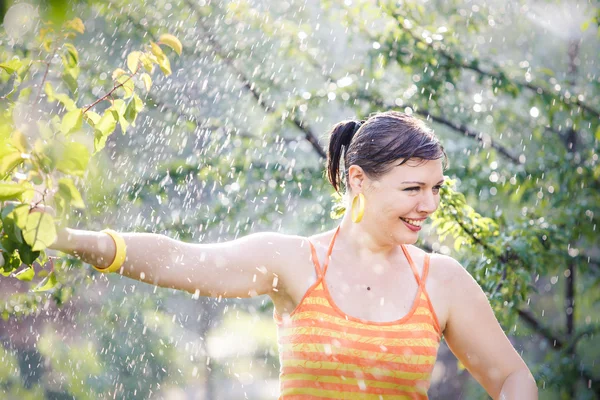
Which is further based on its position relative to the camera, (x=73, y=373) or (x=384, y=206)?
(x=73, y=373)

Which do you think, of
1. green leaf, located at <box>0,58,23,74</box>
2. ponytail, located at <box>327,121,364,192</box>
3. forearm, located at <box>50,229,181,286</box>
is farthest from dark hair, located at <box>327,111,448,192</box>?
green leaf, located at <box>0,58,23,74</box>

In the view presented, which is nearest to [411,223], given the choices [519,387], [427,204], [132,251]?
[427,204]

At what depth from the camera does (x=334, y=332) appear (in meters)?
2.12

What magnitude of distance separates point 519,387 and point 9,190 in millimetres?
1641

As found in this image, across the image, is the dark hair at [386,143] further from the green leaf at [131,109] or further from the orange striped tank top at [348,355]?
the green leaf at [131,109]

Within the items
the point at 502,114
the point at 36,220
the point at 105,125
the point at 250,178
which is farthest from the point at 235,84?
the point at 36,220

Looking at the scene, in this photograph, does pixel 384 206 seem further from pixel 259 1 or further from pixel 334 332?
pixel 259 1

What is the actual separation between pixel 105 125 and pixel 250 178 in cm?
368

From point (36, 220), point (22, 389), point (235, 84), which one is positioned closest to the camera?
point (36, 220)

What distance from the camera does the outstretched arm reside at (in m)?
1.73

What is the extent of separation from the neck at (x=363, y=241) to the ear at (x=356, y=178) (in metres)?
0.11

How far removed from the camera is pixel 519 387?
7.36ft

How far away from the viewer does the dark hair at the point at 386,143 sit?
2205 mm

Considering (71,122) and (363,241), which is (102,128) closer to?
(71,122)
